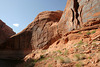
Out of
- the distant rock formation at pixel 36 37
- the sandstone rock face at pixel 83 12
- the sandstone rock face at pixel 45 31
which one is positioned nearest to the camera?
the sandstone rock face at pixel 83 12

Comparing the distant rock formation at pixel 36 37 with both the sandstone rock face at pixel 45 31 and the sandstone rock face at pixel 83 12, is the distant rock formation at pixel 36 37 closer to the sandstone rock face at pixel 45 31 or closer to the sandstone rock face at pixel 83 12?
the sandstone rock face at pixel 45 31

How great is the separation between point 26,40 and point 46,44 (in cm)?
833

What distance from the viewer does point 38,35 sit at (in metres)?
19.2

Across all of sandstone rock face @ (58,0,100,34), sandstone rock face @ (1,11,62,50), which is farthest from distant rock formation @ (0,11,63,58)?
sandstone rock face @ (58,0,100,34)

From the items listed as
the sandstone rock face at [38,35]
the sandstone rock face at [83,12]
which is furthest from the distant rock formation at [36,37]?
the sandstone rock face at [83,12]

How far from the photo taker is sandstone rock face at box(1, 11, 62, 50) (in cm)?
1689

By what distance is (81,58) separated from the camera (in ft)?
14.3

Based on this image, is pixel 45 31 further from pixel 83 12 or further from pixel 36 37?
pixel 83 12

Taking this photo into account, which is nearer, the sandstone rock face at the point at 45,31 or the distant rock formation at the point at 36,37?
the sandstone rock face at the point at 45,31

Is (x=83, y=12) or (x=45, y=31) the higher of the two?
(x=83, y=12)

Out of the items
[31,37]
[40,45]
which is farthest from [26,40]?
[40,45]

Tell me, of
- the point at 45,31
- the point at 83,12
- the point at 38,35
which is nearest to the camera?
the point at 83,12

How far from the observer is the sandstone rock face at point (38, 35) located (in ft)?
55.4

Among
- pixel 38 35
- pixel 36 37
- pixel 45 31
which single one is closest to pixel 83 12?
pixel 45 31
